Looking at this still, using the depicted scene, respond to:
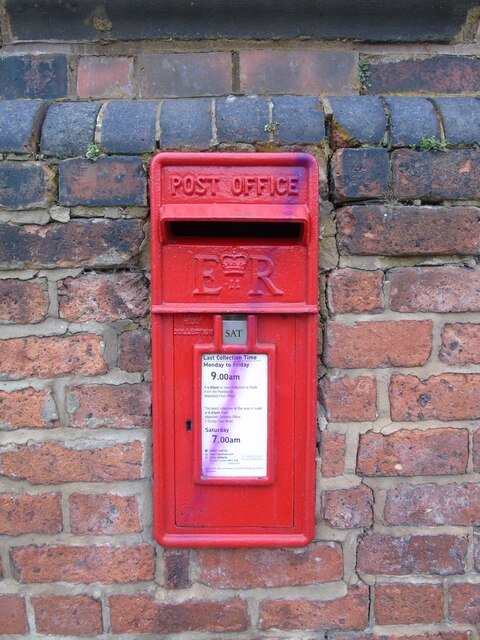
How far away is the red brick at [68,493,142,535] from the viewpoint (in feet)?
3.34

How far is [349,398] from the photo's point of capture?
3.27 ft

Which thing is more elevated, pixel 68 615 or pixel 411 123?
pixel 411 123

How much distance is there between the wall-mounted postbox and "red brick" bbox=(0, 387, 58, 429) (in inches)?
8.4

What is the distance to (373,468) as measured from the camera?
3.32ft

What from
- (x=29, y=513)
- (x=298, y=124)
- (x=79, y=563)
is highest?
(x=298, y=124)

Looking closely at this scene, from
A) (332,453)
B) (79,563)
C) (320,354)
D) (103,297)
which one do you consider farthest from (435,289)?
(79,563)

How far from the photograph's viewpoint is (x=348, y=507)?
3.35ft

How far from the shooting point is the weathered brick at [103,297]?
3.18 ft

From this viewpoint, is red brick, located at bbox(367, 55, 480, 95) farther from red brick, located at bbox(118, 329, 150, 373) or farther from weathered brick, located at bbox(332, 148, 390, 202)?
red brick, located at bbox(118, 329, 150, 373)

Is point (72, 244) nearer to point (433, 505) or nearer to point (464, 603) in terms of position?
point (433, 505)

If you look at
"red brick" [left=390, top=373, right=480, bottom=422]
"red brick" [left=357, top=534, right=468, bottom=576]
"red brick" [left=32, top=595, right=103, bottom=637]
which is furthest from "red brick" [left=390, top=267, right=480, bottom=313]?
"red brick" [left=32, top=595, right=103, bottom=637]

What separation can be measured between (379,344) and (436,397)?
0.15 m

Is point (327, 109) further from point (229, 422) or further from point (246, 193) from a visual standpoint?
point (229, 422)

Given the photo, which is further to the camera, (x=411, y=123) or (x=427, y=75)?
(x=427, y=75)
